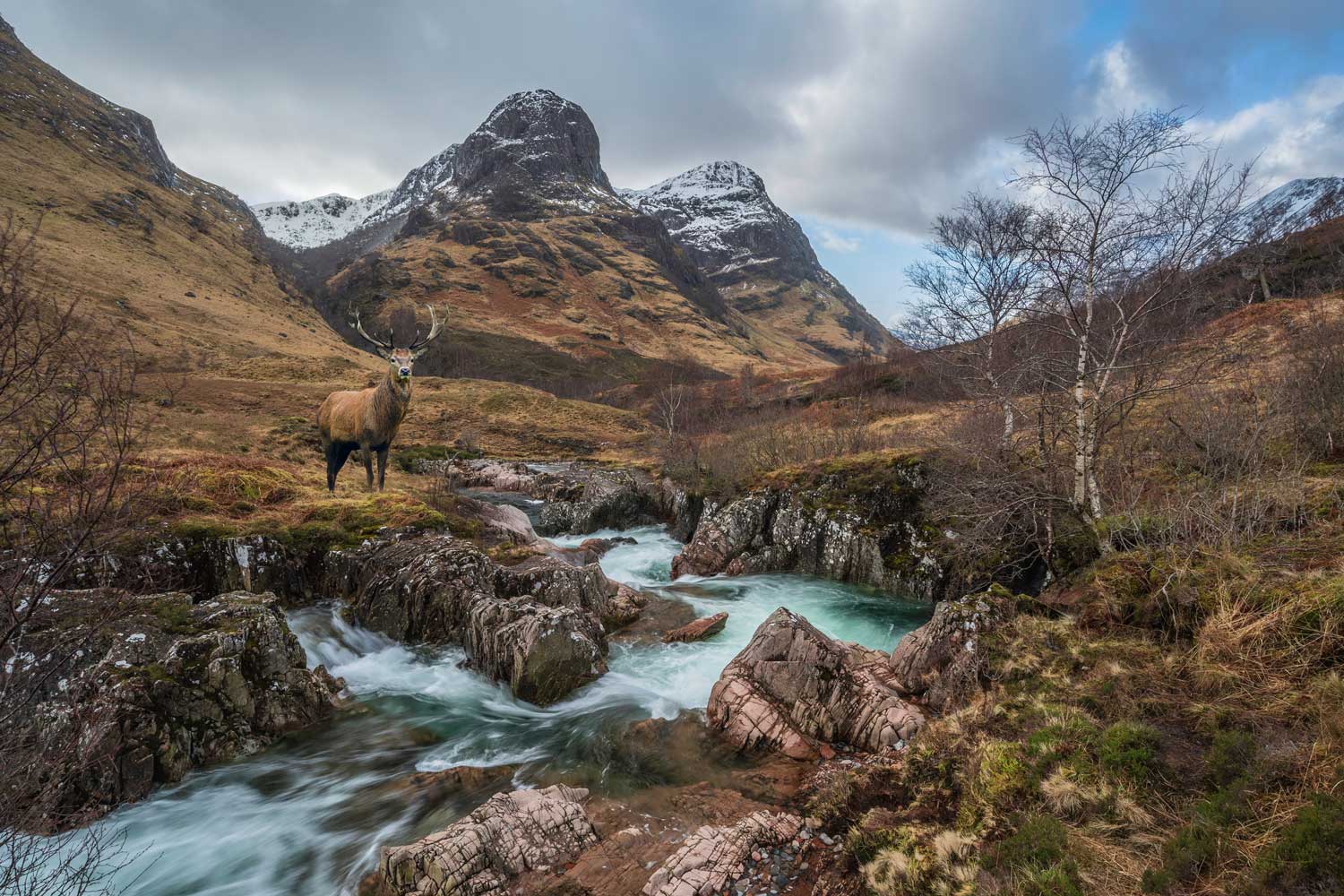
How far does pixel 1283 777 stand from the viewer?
3934 millimetres

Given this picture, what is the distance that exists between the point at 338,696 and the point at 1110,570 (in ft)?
42.0

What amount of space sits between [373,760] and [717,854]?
5.35 meters

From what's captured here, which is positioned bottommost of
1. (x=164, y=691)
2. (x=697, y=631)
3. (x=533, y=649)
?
(x=697, y=631)

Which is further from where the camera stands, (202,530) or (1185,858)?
(202,530)

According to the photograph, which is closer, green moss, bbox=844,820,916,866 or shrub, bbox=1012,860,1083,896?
shrub, bbox=1012,860,1083,896

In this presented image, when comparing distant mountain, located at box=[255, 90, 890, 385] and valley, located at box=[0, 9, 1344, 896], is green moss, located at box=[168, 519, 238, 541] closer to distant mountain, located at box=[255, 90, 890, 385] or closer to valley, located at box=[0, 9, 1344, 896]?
valley, located at box=[0, 9, 1344, 896]

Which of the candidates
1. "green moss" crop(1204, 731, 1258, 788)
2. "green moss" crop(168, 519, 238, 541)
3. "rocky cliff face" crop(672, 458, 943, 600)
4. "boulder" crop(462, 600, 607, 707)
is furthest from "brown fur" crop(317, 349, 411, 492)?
"green moss" crop(1204, 731, 1258, 788)

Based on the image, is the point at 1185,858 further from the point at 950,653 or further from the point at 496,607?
the point at 496,607

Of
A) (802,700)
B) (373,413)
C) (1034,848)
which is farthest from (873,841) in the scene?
(373,413)

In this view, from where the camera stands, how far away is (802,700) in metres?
7.93

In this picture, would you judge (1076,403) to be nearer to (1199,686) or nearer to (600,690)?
(1199,686)

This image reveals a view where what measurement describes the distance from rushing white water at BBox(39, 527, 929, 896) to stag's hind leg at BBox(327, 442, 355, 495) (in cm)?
512

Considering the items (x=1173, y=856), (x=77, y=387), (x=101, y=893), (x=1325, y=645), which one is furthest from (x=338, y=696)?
(x=1325, y=645)

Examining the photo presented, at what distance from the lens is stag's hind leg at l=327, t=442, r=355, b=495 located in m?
14.9
